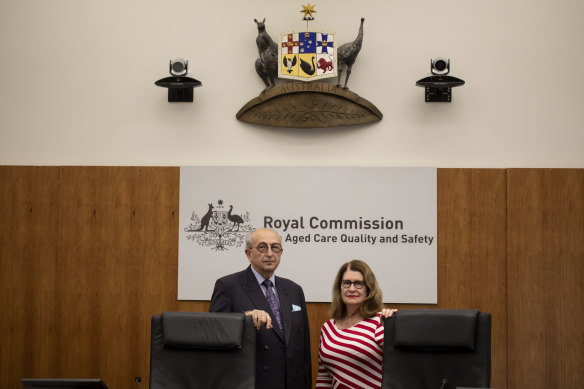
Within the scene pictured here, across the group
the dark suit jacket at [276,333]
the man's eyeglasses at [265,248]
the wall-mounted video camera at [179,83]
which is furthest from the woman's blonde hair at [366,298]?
the wall-mounted video camera at [179,83]

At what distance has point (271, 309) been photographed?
123 inches

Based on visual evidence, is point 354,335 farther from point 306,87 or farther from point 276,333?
point 306,87

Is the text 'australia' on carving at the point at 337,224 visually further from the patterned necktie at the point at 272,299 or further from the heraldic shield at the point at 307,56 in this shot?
the patterned necktie at the point at 272,299

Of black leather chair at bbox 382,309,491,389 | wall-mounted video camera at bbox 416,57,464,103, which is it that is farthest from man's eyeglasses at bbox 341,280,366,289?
wall-mounted video camera at bbox 416,57,464,103

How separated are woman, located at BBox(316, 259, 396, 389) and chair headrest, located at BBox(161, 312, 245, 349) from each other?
1.72ft

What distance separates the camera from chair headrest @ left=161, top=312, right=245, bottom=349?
8.82 ft

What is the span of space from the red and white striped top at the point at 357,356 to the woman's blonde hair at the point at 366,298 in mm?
48

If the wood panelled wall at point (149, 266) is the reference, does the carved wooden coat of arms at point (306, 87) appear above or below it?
above

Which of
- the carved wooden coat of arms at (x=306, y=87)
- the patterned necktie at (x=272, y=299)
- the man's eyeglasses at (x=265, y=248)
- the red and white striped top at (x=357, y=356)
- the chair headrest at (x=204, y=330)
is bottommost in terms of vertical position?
the red and white striped top at (x=357, y=356)

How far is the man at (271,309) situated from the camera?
3.00 m

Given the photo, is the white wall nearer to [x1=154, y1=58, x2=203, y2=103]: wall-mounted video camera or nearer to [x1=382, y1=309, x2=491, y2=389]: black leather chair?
[x1=154, y1=58, x2=203, y2=103]: wall-mounted video camera

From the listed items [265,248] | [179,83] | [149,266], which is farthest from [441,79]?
[149,266]

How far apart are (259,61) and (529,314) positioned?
9.30 ft

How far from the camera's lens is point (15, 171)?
15.3 ft
